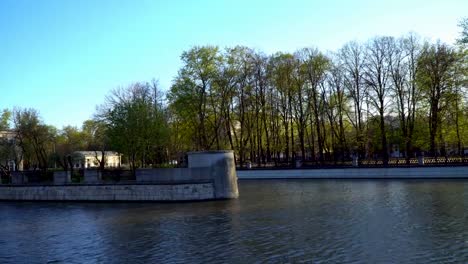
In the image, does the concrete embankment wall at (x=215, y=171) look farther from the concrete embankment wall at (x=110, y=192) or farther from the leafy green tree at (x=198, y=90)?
the leafy green tree at (x=198, y=90)

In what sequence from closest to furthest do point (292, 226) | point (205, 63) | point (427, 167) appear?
point (292, 226), point (427, 167), point (205, 63)

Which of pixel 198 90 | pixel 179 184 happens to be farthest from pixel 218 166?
pixel 198 90

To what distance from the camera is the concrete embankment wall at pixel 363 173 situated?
→ 130ft

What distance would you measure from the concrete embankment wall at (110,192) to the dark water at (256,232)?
2.68 meters

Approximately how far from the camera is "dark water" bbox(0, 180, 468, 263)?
12.3m

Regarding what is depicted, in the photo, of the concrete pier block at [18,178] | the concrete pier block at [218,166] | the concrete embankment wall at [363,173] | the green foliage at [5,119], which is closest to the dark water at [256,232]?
the concrete pier block at [218,166]

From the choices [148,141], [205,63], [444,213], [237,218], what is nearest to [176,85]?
[205,63]

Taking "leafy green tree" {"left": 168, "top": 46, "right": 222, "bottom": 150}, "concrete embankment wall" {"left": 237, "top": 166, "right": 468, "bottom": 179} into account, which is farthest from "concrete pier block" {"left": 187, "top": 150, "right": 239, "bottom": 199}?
"leafy green tree" {"left": 168, "top": 46, "right": 222, "bottom": 150}

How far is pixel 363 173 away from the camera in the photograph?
148 ft

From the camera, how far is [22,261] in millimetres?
13406

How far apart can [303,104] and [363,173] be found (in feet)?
52.8

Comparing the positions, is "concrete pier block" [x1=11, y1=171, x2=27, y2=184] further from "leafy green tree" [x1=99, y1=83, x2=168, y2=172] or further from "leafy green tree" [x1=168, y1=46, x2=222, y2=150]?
"leafy green tree" [x1=168, y1=46, x2=222, y2=150]

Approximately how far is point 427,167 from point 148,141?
24.7 m

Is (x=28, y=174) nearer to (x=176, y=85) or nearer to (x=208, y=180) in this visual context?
(x=208, y=180)
